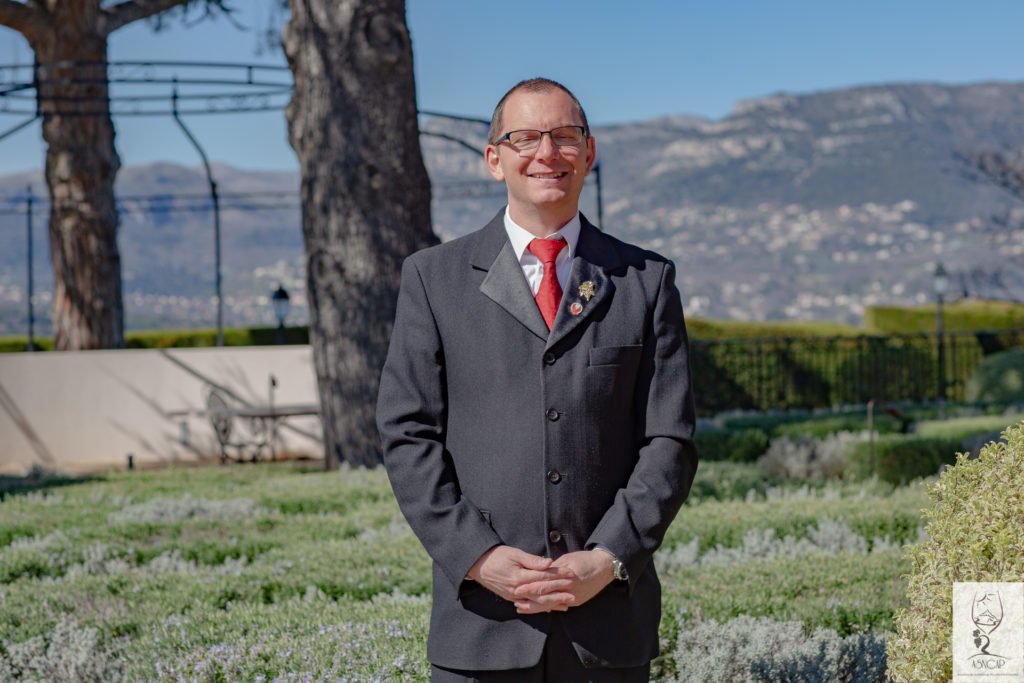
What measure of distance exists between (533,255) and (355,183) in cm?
568

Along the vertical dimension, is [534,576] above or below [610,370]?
below

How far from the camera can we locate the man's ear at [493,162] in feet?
7.06

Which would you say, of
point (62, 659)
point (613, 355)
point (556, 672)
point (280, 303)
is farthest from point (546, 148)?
point (280, 303)

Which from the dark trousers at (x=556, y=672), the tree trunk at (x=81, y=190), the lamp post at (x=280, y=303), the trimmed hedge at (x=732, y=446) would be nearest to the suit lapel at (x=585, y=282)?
the dark trousers at (x=556, y=672)

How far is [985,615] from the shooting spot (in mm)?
1943

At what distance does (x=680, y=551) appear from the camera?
194 inches

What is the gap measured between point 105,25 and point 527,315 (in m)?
13.4

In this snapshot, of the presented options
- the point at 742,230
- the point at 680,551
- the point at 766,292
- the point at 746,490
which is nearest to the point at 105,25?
the point at 746,490

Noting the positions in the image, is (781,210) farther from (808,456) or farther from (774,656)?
(774,656)

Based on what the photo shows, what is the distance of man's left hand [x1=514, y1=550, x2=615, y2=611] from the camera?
1.87 meters

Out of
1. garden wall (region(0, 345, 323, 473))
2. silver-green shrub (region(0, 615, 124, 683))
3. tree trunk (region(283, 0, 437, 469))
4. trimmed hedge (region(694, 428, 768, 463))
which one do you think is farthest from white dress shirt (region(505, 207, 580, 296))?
garden wall (region(0, 345, 323, 473))

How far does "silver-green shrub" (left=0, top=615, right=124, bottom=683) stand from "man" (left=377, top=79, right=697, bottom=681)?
2.19 metres

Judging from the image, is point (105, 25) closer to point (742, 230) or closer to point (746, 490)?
point (746, 490)

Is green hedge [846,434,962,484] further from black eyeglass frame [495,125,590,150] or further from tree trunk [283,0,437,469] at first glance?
black eyeglass frame [495,125,590,150]
